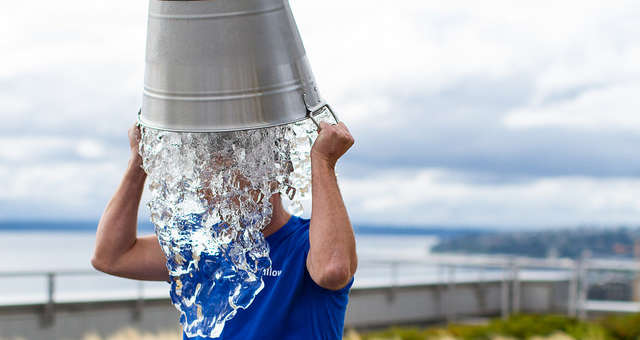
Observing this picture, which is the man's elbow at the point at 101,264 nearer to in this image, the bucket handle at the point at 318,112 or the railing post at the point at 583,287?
the bucket handle at the point at 318,112

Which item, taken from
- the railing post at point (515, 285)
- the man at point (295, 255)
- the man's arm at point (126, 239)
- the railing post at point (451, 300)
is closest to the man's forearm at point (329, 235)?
the man at point (295, 255)

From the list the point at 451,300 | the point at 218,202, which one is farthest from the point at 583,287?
the point at 218,202

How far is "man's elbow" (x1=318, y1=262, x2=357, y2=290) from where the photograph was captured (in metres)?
1.82

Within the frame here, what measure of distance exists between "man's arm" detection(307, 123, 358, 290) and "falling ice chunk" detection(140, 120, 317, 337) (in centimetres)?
7

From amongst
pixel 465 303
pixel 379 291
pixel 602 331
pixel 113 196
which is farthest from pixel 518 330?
pixel 113 196

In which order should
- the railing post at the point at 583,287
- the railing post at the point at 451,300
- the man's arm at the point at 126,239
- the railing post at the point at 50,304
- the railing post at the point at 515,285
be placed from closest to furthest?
the man's arm at the point at 126,239 < the railing post at the point at 50,304 < the railing post at the point at 583,287 < the railing post at the point at 451,300 < the railing post at the point at 515,285

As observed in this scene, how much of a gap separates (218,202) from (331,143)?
316 millimetres

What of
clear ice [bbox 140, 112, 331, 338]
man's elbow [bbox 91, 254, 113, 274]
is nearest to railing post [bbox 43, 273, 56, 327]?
man's elbow [bbox 91, 254, 113, 274]

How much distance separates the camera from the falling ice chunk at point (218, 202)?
1.80 meters

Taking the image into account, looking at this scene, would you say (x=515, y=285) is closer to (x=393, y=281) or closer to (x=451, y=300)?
(x=451, y=300)

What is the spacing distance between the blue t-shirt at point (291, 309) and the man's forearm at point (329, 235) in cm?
11

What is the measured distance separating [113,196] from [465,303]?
10.3 m

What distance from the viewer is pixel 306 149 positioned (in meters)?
1.94

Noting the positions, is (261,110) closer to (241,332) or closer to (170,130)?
(170,130)
